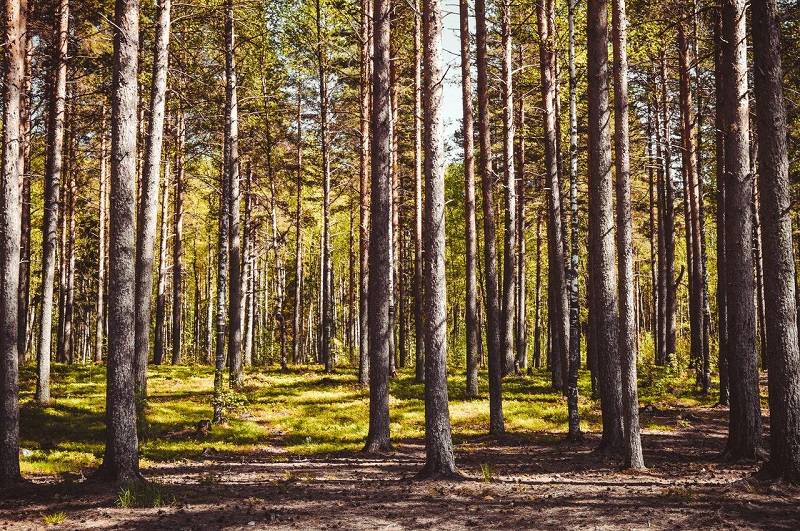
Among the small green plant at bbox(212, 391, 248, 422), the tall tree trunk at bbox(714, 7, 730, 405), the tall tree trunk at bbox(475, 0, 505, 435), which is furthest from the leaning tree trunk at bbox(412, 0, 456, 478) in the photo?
the tall tree trunk at bbox(714, 7, 730, 405)

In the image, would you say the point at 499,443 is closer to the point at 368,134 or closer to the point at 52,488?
the point at 52,488

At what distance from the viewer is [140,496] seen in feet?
27.7

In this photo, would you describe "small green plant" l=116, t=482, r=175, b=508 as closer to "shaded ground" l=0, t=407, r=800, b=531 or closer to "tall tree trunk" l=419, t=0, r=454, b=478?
"shaded ground" l=0, t=407, r=800, b=531

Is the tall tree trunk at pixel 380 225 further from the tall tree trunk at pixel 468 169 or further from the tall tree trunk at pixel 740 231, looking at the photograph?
the tall tree trunk at pixel 740 231

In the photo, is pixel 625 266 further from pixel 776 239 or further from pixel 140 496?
pixel 140 496

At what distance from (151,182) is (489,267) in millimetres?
9450

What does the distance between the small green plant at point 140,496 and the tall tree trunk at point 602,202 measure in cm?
851

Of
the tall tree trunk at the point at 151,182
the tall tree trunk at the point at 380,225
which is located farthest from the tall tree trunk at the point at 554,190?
the tall tree trunk at the point at 151,182

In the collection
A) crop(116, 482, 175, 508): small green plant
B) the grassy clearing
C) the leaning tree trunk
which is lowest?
the grassy clearing

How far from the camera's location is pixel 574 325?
13.3 m

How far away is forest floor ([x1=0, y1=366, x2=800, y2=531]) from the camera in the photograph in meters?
7.63

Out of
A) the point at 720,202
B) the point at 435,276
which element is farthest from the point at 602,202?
the point at 720,202

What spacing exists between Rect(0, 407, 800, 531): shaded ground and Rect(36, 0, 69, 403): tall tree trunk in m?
7.74

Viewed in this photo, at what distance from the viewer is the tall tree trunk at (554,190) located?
1800 centimetres
